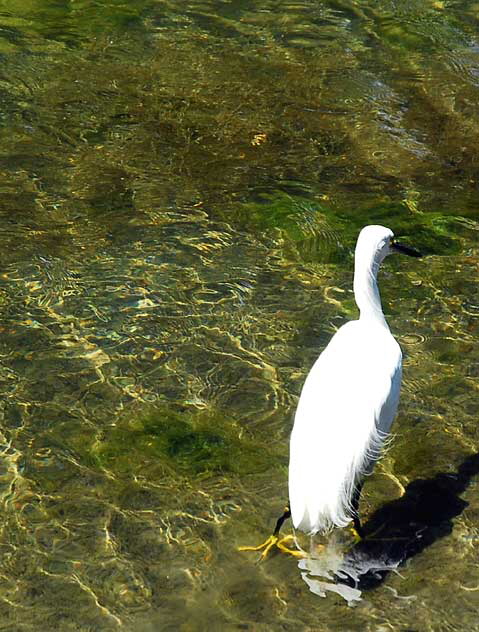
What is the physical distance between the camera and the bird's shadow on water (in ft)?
14.9

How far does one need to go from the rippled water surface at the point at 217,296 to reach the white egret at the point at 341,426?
38cm

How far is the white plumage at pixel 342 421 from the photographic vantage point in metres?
4.39

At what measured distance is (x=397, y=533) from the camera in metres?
4.80

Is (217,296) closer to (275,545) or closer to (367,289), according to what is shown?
(367,289)

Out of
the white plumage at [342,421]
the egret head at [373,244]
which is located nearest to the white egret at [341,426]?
the white plumage at [342,421]

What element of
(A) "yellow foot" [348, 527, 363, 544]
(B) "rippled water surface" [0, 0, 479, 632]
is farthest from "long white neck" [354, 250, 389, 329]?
(A) "yellow foot" [348, 527, 363, 544]

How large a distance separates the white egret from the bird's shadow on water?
0.49 ft

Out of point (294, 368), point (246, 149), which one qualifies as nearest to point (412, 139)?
point (246, 149)

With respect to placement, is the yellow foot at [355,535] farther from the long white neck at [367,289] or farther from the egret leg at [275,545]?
the long white neck at [367,289]

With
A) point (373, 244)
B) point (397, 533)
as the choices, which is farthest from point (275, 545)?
point (373, 244)

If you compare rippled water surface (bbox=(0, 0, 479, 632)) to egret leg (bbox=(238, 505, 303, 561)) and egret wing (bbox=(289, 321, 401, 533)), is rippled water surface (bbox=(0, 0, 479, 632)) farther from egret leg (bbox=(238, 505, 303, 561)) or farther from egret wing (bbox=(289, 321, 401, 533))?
egret wing (bbox=(289, 321, 401, 533))

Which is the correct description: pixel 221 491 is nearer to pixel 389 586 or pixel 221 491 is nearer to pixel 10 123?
pixel 389 586

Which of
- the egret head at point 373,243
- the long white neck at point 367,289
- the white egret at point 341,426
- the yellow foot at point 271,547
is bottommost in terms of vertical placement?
the yellow foot at point 271,547

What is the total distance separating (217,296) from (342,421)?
2058 mm
